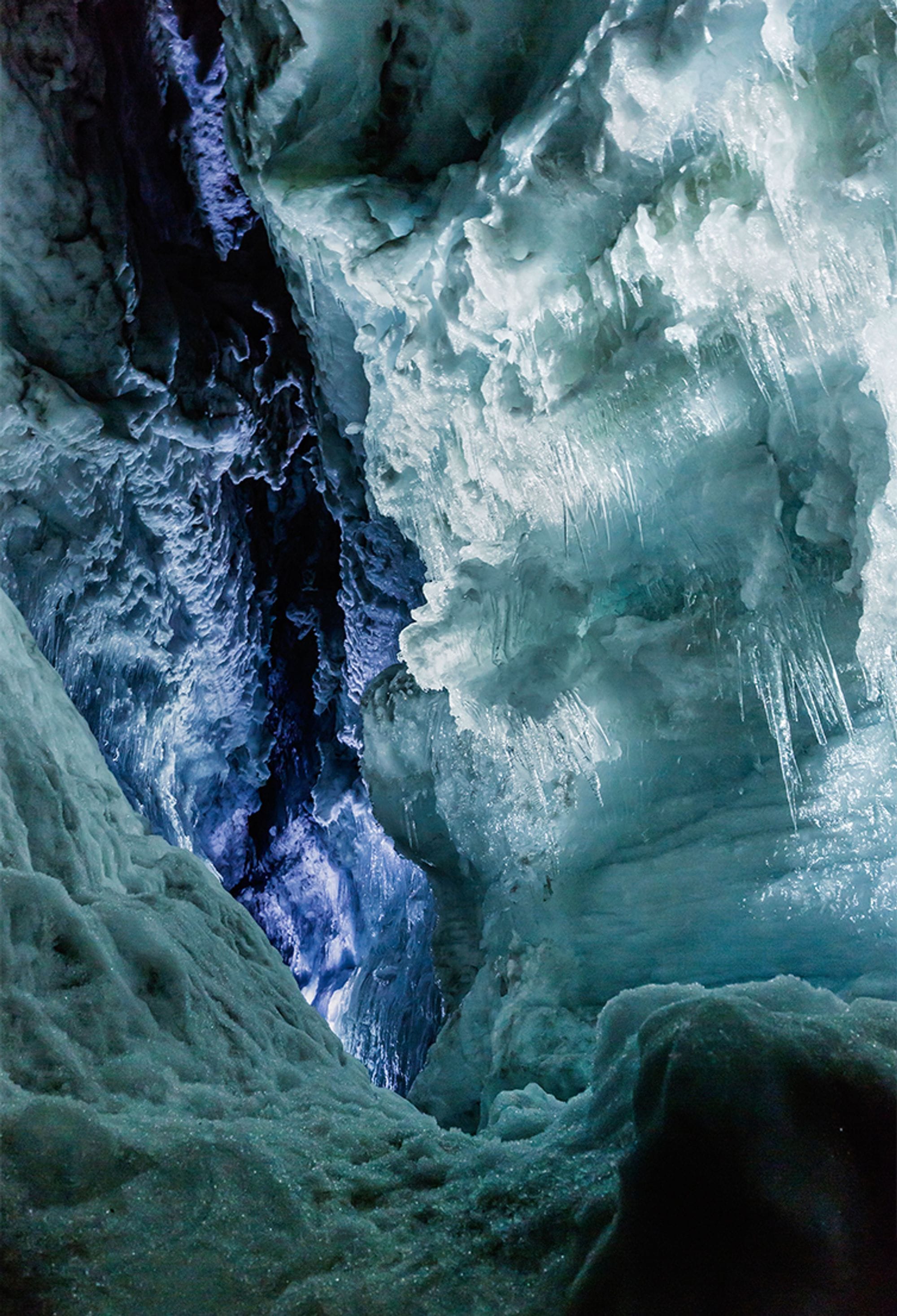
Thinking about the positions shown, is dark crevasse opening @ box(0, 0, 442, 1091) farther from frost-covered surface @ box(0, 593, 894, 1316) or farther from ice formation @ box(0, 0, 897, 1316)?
frost-covered surface @ box(0, 593, 894, 1316)

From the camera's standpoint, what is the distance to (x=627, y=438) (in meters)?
4.78

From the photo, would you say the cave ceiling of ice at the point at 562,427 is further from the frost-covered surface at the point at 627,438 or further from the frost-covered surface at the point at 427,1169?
the frost-covered surface at the point at 427,1169

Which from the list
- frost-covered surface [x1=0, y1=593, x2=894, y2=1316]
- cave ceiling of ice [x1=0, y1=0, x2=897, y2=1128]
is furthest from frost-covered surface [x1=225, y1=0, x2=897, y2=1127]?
frost-covered surface [x1=0, y1=593, x2=894, y2=1316]

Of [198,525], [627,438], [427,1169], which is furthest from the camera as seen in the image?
[198,525]

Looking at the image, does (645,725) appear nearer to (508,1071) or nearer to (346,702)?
(508,1071)

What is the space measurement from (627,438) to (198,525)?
7.30m

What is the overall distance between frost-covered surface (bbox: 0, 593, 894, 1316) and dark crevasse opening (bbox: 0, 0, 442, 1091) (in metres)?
6.04

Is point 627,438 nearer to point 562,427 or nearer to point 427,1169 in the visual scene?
point 562,427

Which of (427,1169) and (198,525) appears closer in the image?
(427,1169)

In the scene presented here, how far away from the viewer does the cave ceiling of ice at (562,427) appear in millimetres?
3766

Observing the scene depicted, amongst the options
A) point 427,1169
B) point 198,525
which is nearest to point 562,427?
point 427,1169

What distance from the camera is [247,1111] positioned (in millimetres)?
3344

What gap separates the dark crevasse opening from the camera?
8383 millimetres

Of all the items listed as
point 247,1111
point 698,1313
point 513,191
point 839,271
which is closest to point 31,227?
point 513,191
